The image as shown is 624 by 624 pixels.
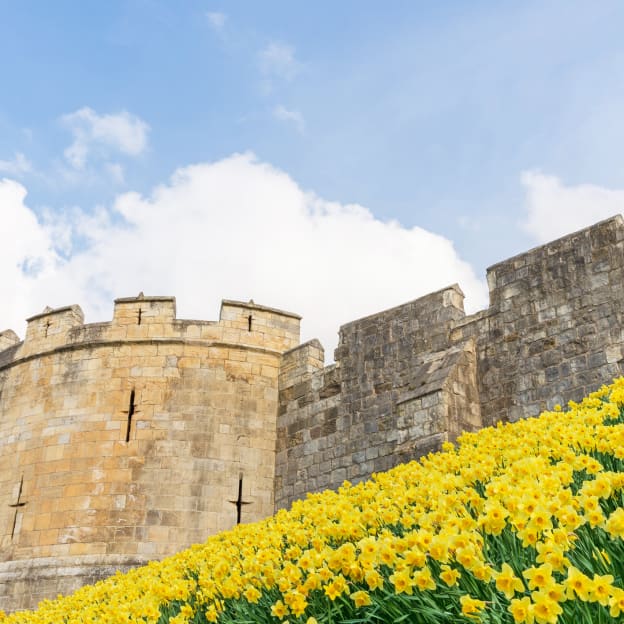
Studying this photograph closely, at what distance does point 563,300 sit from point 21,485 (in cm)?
943

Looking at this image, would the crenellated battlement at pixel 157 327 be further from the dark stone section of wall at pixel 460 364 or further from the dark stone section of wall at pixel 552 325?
the dark stone section of wall at pixel 552 325

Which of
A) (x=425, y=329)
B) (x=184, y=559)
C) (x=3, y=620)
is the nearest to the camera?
(x=184, y=559)

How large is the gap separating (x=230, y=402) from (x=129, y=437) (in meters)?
1.81

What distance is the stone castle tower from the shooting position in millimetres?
9727

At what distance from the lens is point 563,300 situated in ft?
31.2

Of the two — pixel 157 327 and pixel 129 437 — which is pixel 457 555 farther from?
pixel 157 327

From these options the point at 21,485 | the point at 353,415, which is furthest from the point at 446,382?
the point at 21,485

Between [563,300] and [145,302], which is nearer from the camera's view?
[563,300]

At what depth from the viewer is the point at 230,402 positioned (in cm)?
1287

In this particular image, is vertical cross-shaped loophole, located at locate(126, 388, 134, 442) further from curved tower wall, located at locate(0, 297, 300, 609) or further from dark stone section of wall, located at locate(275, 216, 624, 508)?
dark stone section of wall, located at locate(275, 216, 624, 508)

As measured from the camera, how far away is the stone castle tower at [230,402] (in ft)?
31.9

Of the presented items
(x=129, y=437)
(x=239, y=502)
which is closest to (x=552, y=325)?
(x=239, y=502)

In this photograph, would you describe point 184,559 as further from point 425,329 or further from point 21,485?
point 21,485

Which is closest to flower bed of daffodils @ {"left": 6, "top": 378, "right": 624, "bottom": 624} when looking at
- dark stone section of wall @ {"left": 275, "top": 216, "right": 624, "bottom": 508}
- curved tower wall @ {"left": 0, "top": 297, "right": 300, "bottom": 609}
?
dark stone section of wall @ {"left": 275, "top": 216, "right": 624, "bottom": 508}
